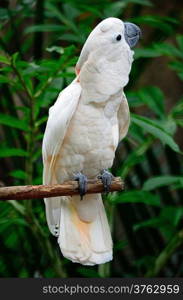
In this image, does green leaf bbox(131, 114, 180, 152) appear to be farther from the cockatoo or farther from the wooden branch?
the wooden branch

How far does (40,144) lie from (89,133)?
3.06 ft

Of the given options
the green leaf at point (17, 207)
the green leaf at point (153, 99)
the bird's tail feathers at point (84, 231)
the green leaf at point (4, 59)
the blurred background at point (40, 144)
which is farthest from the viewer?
the green leaf at point (153, 99)

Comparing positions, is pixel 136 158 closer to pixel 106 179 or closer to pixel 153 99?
pixel 153 99

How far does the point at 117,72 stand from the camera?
4.67 ft

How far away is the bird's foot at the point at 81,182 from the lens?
4.67 feet

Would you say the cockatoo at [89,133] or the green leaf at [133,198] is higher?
the cockatoo at [89,133]

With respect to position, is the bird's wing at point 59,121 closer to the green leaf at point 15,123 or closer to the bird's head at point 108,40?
the bird's head at point 108,40

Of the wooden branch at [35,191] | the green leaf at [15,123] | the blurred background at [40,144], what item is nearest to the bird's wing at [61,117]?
the wooden branch at [35,191]

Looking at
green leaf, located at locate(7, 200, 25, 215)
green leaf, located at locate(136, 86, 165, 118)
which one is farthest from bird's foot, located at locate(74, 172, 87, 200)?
green leaf, located at locate(136, 86, 165, 118)

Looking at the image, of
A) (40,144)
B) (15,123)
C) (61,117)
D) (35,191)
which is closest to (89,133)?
(61,117)

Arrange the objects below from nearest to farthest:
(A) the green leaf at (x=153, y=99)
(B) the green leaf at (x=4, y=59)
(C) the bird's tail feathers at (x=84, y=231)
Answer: (C) the bird's tail feathers at (x=84, y=231) < (B) the green leaf at (x=4, y=59) < (A) the green leaf at (x=153, y=99)

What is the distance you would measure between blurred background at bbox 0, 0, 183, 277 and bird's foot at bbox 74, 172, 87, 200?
284 mm

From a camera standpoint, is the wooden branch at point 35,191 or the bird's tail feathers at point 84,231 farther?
the bird's tail feathers at point 84,231

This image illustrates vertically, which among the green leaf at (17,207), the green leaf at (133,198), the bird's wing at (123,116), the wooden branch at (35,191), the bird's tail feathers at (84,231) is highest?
the bird's wing at (123,116)
